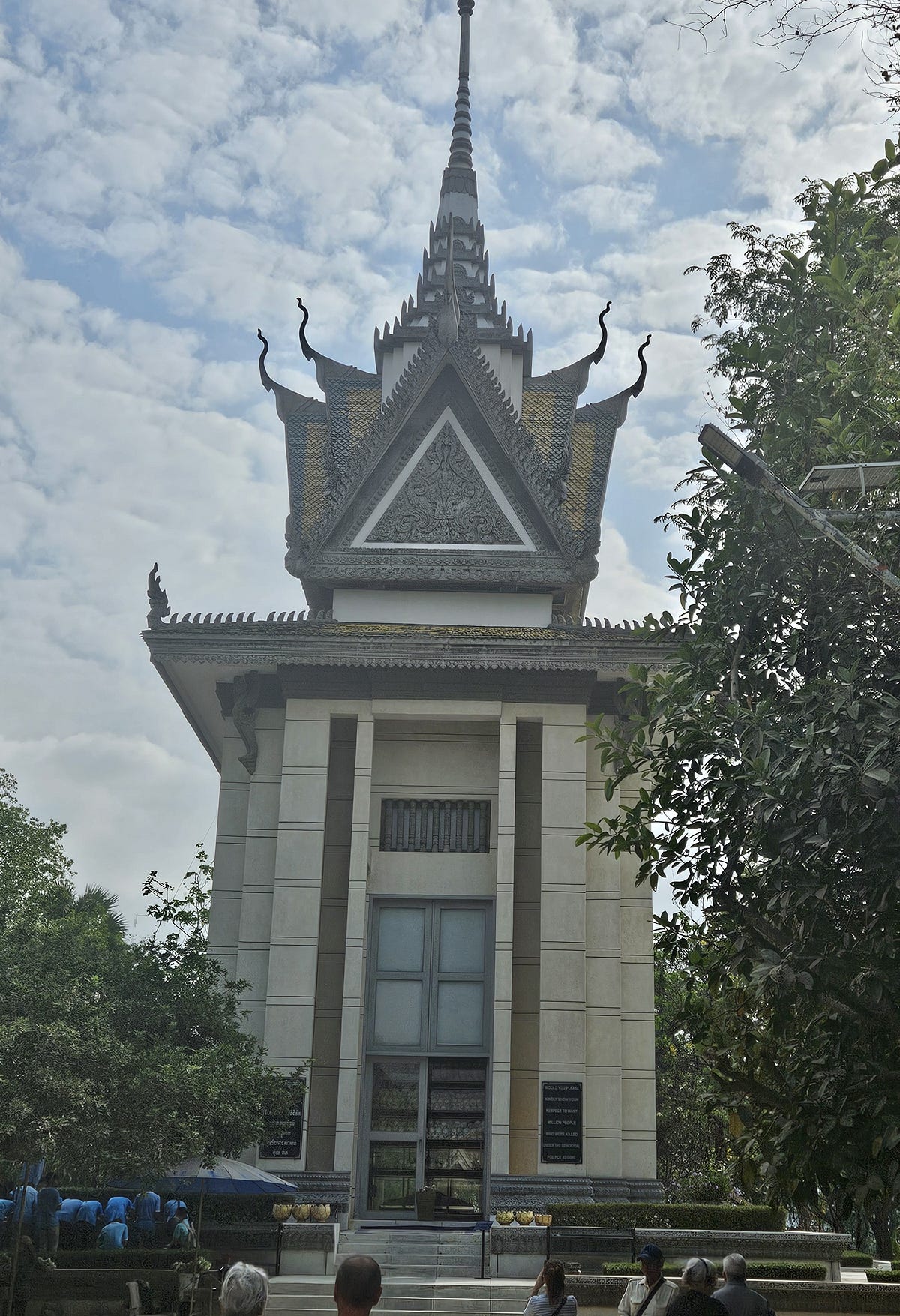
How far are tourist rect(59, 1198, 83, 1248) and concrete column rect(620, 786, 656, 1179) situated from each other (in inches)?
302

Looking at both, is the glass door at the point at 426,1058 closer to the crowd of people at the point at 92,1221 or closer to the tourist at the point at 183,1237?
the crowd of people at the point at 92,1221

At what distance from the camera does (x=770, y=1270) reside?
17750 millimetres

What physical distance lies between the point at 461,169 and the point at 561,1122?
68.2ft

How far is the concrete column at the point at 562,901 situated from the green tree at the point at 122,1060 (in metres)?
3.74

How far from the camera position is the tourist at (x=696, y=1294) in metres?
7.53

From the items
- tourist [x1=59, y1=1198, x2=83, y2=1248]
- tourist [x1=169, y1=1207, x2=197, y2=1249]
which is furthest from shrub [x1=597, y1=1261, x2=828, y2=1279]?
tourist [x1=59, y1=1198, x2=83, y2=1248]

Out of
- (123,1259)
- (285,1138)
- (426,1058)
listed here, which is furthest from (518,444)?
(123,1259)

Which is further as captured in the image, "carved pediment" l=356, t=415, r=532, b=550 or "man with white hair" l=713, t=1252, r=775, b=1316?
"carved pediment" l=356, t=415, r=532, b=550

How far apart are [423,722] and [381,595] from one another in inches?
90.9

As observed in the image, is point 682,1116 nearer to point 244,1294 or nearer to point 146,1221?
point 146,1221

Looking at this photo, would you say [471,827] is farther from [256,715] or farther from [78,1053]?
[78,1053]

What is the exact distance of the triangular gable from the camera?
78.3ft

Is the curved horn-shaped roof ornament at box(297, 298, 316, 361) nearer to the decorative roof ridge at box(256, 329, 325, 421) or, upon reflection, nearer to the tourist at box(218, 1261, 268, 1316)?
the decorative roof ridge at box(256, 329, 325, 421)

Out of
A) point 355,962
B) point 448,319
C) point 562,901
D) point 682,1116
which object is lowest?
point 682,1116
